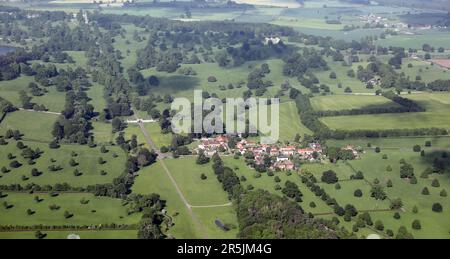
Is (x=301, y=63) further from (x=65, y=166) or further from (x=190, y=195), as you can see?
(x=190, y=195)

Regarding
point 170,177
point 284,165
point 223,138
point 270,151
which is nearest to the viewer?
point 170,177

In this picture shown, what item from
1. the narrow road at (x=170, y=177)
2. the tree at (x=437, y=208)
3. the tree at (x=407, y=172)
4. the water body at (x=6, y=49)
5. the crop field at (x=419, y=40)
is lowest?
the narrow road at (x=170, y=177)

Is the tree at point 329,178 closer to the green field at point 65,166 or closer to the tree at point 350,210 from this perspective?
the tree at point 350,210

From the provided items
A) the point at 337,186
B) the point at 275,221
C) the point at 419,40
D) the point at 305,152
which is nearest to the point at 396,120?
the point at 305,152

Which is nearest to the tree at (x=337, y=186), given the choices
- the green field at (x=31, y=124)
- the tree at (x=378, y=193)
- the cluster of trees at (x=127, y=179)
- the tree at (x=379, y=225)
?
the tree at (x=378, y=193)

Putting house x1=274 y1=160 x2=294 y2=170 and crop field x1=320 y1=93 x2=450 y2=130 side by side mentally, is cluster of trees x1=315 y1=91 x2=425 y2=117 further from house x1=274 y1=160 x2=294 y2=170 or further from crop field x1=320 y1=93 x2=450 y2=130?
house x1=274 y1=160 x2=294 y2=170

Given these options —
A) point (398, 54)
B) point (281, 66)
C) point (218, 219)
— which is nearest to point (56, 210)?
Result: point (218, 219)
